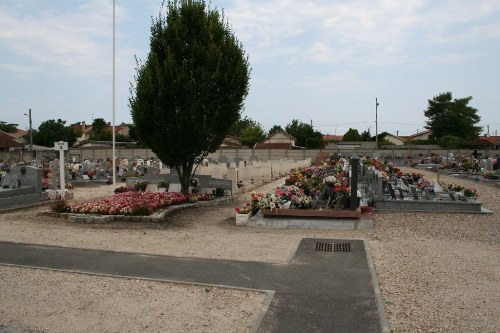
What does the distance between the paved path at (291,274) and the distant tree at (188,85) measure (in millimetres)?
6144

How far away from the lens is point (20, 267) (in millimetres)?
6434

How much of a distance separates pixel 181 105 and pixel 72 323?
9432 mm

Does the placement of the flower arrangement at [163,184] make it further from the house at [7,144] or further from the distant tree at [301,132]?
the distant tree at [301,132]

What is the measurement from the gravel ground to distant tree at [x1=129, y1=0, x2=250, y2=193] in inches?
145

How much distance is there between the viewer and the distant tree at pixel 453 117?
68.9 m

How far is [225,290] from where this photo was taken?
543 cm

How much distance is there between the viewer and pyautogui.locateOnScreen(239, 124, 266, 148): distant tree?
81.6m

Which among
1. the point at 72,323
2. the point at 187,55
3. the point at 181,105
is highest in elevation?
the point at 187,55

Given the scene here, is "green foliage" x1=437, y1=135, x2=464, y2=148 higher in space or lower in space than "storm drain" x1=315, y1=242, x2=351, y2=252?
higher

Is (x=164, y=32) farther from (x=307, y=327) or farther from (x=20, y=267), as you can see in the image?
(x=307, y=327)

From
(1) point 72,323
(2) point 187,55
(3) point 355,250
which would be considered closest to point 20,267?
(1) point 72,323

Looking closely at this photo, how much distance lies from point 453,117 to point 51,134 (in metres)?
64.5

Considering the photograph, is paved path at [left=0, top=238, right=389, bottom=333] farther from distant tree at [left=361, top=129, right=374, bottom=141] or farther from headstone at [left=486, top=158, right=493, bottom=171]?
distant tree at [left=361, top=129, right=374, bottom=141]

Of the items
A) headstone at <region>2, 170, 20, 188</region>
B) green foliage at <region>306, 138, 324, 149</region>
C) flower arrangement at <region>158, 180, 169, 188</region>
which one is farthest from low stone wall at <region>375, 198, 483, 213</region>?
green foliage at <region>306, 138, 324, 149</region>
